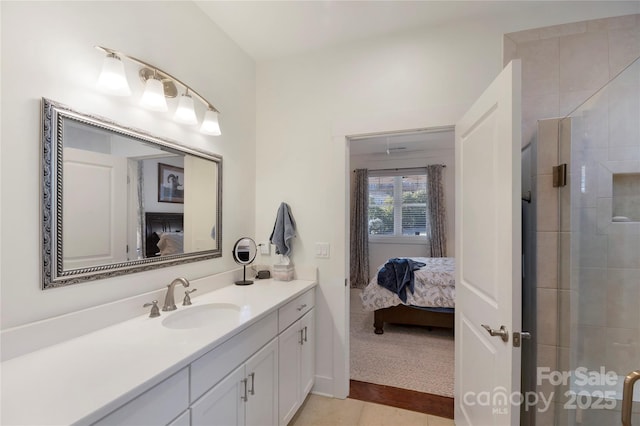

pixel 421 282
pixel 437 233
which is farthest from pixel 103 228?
pixel 437 233

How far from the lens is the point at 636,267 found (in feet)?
4.44

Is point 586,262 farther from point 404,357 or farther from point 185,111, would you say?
point 185,111

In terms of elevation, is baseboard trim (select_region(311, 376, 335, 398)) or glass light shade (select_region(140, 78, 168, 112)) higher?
glass light shade (select_region(140, 78, 168, 112))

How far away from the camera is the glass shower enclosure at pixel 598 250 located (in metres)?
1.36

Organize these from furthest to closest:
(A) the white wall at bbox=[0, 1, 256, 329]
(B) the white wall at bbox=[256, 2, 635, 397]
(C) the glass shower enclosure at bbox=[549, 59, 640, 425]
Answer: (B) the white wall at bbox=[256, 2, 635, 397] < (C) the glass shower enclosure at bbox=[549, 59, 640, 425] < (A) the white wall at bbox=[0, 1, 256, 329]

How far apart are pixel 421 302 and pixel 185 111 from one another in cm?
286

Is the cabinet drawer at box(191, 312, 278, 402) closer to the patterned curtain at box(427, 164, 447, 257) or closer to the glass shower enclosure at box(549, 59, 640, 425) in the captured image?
the glass shower enclosure at box(549, 59, 640, 425)

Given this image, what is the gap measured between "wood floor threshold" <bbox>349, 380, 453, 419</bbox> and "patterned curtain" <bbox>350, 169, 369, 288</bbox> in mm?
3236

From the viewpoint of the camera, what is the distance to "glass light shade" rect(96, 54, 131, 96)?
1.21m

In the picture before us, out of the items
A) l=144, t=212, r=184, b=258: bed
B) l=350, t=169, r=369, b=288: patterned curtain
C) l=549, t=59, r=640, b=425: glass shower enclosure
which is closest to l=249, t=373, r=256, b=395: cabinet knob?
l=144, t=212, r=184, b=258: bed

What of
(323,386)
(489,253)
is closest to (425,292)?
(323,386)

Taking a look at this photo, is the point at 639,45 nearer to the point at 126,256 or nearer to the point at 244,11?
the point at 244,11

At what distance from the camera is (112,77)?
4.00 ft

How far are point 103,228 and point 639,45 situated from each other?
295 centimetres
